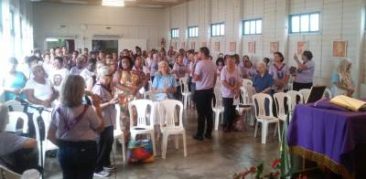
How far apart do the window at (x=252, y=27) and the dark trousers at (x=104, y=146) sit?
279 inches

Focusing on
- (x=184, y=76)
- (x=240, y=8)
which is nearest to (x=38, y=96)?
(x=184, y=76)

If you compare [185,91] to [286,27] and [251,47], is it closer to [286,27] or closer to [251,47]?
[251,47]

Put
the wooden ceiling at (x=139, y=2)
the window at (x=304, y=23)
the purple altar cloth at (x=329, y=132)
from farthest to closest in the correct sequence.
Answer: the wooden ceiling at (x=139, y=2) < the window at (x=304, y=23) < the purple altar cloth at (x=329, y=132)

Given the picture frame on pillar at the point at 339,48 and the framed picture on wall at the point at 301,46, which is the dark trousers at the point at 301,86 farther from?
the framed picture on wall at the point at 301,46

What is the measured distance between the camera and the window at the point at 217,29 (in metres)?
12.5

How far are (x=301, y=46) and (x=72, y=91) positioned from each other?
698cm

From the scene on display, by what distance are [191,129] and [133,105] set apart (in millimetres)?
2010

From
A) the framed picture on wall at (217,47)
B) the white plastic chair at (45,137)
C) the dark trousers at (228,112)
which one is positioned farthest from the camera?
the framed picture on wall at (217,47)

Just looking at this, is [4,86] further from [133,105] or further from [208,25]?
[208,25]

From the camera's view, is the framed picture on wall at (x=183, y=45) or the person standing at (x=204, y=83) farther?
the framed picture on wall at (x=183, y=45)

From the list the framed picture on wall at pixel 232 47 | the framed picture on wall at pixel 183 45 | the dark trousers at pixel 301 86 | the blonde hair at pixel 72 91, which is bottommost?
the dark trousers at pixel 301 86

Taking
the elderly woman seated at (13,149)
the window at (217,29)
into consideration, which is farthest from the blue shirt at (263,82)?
the window at (217,29)

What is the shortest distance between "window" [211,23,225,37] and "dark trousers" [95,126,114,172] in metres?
8.70

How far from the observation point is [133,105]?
17.9 feet
